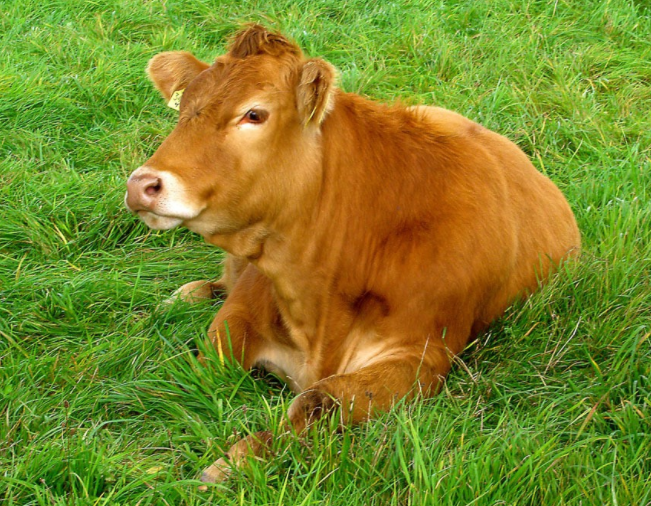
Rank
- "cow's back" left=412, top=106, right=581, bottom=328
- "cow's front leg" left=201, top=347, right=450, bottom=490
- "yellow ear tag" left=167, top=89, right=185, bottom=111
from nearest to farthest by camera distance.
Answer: "cow's front leg" left=201, top=347, right=450, bottom=490 < "yellow ear tag" left=167, top=89, right=185, bottom=111 < "cow's back" left=412, top=106, right=581, bottom=328

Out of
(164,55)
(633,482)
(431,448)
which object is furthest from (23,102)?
(633,482)

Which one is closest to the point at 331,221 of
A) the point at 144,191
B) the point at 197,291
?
the point at 144,191

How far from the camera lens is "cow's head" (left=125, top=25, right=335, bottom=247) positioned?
3.37 meters

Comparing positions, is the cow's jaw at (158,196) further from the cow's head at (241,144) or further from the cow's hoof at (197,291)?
the cow's hoof at (197,291)

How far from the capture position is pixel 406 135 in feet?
13.1

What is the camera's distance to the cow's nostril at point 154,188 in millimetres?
3297

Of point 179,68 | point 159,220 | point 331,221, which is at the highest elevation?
point 179,68

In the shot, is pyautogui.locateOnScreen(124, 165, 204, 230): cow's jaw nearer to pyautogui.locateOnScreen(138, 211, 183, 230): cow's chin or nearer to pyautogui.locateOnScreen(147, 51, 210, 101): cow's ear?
pyautogui.locateOnScreen(138, 211, 183, 230): cow's chin

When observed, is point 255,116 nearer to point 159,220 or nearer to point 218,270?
point 159,220

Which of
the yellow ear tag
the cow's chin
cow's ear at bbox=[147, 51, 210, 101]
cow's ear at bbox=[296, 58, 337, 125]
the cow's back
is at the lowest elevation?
the cow's back

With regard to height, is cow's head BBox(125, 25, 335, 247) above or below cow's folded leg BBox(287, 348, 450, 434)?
above

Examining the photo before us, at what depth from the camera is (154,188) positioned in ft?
10.9

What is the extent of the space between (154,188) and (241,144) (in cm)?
38

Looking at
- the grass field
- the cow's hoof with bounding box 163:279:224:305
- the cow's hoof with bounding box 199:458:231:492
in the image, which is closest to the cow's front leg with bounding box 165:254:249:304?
the cow's hoof with bounding box 163:279:224:305
